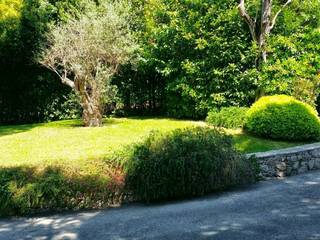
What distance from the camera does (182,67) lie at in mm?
14859

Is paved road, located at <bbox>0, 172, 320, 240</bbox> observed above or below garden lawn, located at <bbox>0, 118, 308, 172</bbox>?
below

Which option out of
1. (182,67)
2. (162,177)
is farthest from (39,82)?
(162,177)

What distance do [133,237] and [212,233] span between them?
3.43ft

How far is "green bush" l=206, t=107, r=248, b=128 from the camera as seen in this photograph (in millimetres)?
12445

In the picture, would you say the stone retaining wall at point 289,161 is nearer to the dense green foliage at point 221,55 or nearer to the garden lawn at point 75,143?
the garden lawn at point 75,143

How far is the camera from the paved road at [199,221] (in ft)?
17.4

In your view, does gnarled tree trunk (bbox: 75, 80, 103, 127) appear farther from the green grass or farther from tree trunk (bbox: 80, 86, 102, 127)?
the green grass

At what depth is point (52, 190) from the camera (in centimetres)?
650

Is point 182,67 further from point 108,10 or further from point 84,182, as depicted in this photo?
point 84,182

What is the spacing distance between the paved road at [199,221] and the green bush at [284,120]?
138 inches

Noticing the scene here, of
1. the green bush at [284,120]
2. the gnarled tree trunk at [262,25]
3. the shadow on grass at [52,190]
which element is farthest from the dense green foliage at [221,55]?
the shadow on grass at [52,190]

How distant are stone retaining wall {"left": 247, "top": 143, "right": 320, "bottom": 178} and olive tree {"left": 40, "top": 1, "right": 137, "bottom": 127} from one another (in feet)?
21.2

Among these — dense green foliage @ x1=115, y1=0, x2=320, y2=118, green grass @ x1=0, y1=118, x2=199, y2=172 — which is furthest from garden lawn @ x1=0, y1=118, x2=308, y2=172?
dense green foliage @ x1=115, y1=0, x2=320, y2=118

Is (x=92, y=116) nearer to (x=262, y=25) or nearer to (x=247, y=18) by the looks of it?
(x=247, y=18)
